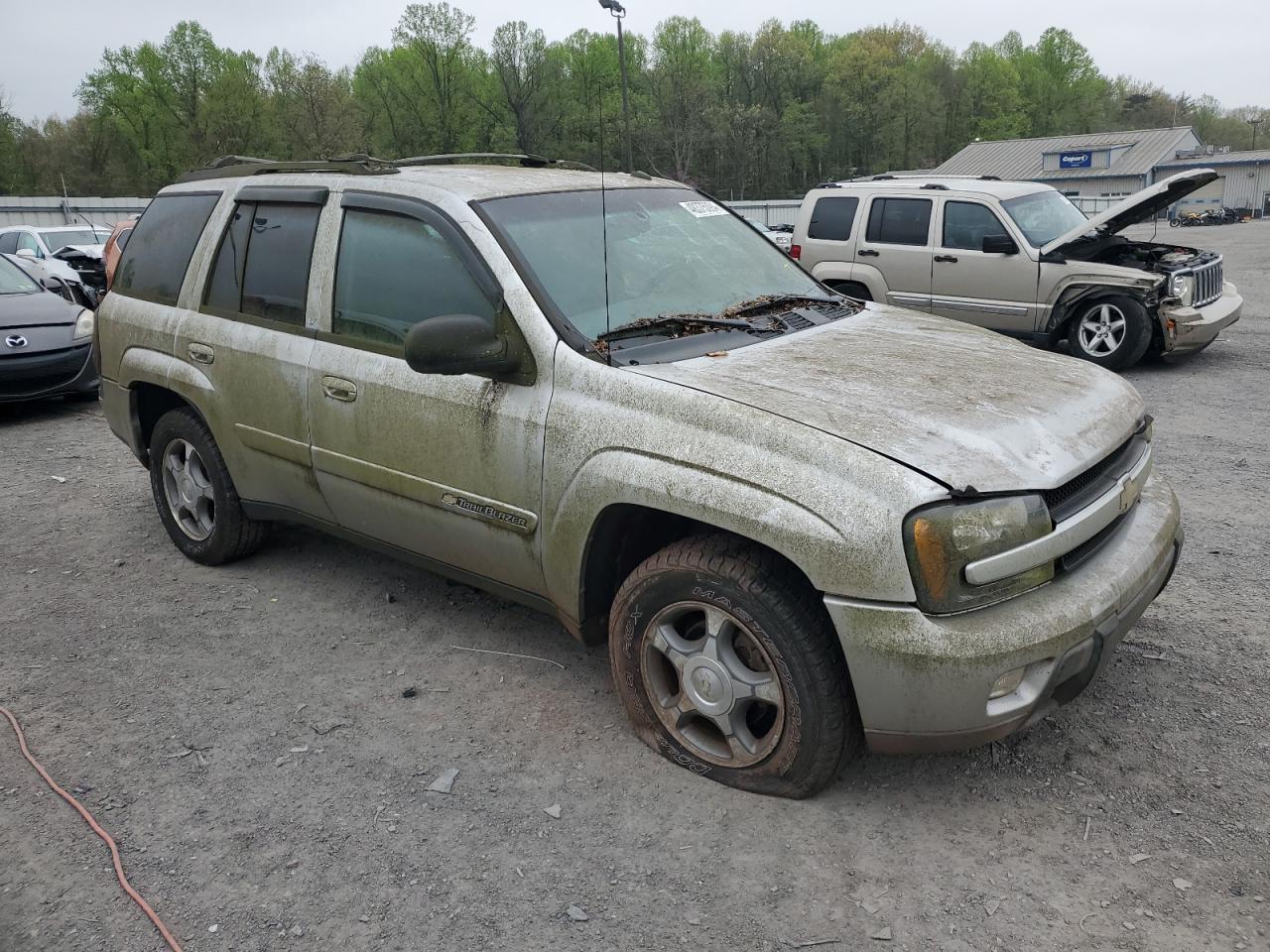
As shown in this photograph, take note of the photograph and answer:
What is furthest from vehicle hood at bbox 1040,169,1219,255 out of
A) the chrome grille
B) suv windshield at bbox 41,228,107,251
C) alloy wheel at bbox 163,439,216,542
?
suv windshield at bbox 41,228,107,251

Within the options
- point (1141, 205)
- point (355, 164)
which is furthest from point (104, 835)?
point (1141, 205)

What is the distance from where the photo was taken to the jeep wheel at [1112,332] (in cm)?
934

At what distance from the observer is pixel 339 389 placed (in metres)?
3.82

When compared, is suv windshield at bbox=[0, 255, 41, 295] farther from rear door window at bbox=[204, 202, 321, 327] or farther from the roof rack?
rear door window at bbox=[204, 202, 321, 327]

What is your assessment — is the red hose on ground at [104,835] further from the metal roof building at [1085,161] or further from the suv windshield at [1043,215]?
the metal roof building at [1085,161]

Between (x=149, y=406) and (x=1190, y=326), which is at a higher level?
(x=149, y=406)

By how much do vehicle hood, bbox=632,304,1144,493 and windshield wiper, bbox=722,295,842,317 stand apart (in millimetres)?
230

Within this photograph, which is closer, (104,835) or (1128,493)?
(104,835)

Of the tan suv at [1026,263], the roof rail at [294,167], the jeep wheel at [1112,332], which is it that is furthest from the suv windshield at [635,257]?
the jeep wheel at [1112,332]

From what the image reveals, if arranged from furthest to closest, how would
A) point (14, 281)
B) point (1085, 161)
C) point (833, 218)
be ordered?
point (1085, 161), point (833, 218), point (14, 281)

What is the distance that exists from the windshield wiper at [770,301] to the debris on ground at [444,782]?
1.85 metres

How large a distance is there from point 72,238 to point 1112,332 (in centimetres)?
1928

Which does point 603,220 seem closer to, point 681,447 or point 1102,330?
point 681,447

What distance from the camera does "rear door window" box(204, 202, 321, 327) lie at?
4082mm
